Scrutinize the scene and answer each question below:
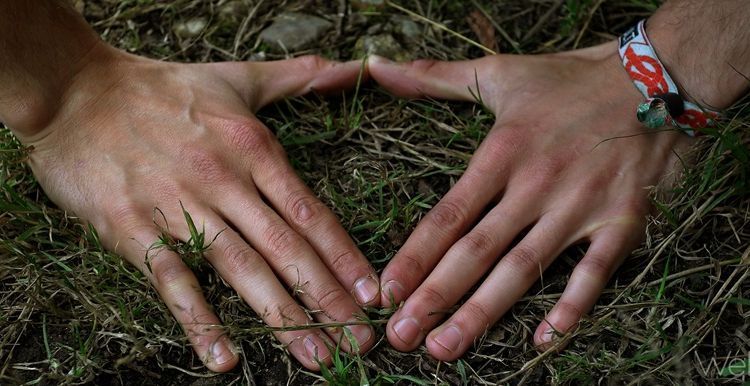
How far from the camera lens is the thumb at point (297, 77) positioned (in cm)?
220

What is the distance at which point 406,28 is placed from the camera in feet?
8.22

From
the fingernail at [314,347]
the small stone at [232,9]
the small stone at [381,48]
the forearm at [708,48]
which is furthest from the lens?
the small stone at [232,9]

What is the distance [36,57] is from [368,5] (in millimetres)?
1098

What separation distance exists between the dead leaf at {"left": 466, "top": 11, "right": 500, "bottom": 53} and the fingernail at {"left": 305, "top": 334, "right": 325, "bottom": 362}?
1194 mm

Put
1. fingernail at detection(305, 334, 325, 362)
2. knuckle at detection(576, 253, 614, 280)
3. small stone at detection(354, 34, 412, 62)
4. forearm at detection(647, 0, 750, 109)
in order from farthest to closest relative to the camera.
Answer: small stone at detection(354, 34, 412, 62)
forearm at detection(647, 0, 750, 109)
knuckle at detection(576, 253, 614, 280)
fingernail at detection(305, 334, 325, 362)

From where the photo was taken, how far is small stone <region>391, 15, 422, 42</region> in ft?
8.15

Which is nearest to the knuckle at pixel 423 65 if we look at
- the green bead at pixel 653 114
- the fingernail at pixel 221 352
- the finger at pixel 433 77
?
the finger at pixel 433 77

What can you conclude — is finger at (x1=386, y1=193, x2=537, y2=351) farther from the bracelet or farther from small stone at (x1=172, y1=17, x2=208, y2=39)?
small stone at (x1=172, y1=17, x2=208, y2=39)

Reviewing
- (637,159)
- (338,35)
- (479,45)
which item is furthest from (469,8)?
(637,159)

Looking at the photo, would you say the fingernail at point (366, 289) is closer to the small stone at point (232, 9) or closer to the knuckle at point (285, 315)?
the knuckle at point (285, 315)

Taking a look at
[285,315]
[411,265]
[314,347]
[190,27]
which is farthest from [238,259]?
[190,27]

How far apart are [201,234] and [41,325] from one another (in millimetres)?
438

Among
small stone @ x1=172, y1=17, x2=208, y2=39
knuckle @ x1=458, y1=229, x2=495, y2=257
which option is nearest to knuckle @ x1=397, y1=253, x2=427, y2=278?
knuckle @ x1=458, y1=229, x2=495, y2=257

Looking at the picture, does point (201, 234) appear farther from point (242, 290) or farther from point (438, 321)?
point (438, 321)
